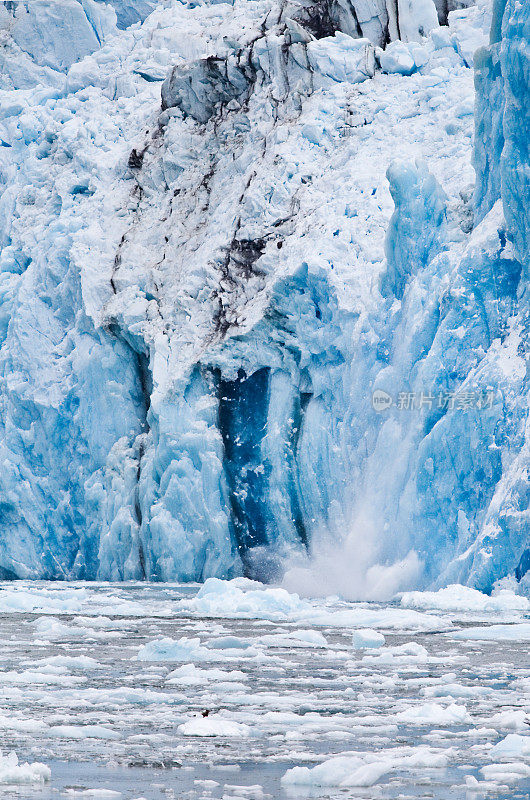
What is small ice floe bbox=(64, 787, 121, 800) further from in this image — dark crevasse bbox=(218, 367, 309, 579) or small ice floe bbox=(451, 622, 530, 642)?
dark crevasse bbox=(218, 367, 309, 579)

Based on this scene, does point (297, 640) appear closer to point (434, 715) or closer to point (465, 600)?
point (465, 600)

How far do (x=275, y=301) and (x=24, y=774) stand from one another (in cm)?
1181

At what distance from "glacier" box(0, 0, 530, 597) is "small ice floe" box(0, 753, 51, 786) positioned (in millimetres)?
8170

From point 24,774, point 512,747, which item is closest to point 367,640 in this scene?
point 512,747

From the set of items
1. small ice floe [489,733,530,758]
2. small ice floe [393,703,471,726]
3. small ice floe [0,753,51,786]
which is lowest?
small ice floe [489,733,530,758]

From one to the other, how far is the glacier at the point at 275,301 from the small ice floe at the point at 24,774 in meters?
8.17

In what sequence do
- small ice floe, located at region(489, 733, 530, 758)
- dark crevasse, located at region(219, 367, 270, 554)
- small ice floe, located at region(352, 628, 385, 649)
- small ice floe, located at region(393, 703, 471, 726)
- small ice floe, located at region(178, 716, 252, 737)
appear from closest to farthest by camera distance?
small ice floe, located at region(489, 733, 530, 758), small ice floe, located at region(178, 716, 252, 737), small ice floe, located at region(393, 703, 471, 726), small ice floe, located at region(352, 628, 385, 649), dark crevasse, located at region(219, 367, 270, 554)

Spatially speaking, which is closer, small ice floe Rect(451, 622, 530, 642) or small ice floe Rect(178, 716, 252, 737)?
small ice floe Rect(178, 716, 252, 737)

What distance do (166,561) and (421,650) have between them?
8.18 metres

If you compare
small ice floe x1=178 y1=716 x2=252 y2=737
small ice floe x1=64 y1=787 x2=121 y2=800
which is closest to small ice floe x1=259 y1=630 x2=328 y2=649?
small ice floe x1=178 y1=716 x2=252 y2=737

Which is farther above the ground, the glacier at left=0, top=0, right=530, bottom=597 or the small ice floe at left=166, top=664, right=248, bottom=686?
the glacier at left=0, top=0, right=530, bottom=597

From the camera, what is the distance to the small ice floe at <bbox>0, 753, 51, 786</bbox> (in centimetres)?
430

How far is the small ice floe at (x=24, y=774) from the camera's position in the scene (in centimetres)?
430

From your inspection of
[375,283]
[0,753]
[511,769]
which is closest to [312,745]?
[511,769]
